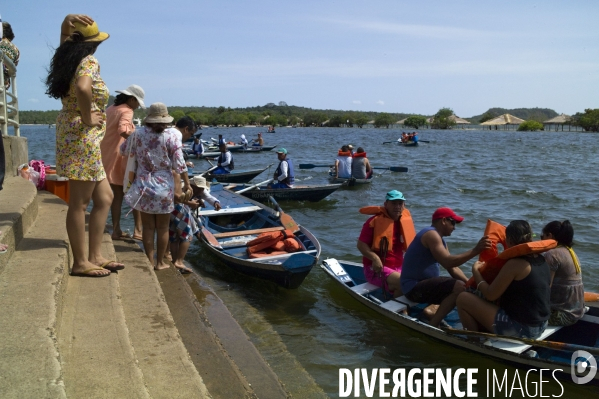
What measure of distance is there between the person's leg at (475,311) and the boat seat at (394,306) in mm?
686

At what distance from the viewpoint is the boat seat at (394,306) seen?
585cm

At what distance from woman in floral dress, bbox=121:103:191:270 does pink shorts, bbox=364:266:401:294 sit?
261cm

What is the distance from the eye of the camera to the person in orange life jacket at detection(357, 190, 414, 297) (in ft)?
20.7

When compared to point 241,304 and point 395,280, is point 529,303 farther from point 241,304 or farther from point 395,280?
point 241,304

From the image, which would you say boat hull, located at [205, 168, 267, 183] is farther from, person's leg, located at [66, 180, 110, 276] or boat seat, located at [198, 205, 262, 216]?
person's leg, located at [66, 180, 110, 276]

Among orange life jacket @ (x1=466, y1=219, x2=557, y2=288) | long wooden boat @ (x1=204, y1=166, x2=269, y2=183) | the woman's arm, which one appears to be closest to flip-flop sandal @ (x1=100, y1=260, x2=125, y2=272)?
the woman's arm

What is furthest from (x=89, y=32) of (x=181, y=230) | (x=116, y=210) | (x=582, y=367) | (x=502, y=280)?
(x=582, y=367)

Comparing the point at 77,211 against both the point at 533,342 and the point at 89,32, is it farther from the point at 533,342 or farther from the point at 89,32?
the point at 533,342

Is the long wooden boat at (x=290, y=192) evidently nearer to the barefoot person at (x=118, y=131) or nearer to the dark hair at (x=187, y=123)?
the dark hair at (x=187, y=123)

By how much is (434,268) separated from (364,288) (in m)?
1.10

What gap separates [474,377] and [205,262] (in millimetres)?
4793

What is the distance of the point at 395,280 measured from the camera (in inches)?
245

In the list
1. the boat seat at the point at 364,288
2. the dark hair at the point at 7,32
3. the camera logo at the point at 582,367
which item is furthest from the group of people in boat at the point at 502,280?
the dark hair at the point at 7,32

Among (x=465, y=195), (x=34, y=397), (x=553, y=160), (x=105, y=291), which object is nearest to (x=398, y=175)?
(x=465, y=195)
